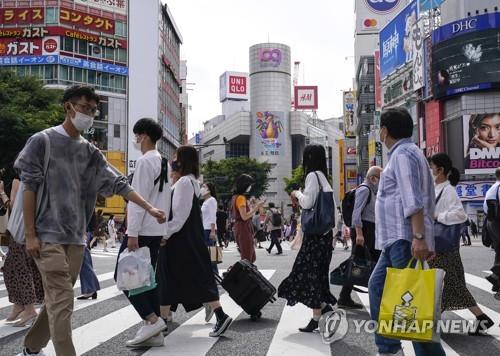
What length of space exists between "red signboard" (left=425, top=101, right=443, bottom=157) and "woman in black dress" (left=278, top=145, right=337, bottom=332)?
132 feet

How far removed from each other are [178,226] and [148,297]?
64cm

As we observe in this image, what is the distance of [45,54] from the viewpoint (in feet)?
146

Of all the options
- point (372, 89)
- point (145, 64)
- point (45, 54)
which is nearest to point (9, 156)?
point (45, 54)

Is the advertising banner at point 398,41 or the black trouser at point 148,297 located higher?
the advertising banner at point 398,41

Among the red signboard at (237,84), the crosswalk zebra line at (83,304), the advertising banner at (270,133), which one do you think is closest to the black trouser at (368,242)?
the crosswalk zebra line at (83,304)

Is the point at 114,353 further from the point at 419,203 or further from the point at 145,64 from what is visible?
the point at 145,64

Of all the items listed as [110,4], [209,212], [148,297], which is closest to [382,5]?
[110,4]

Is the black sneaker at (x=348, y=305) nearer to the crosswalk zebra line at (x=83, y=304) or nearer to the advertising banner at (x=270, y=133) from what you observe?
the crosswalk zebra line at (x=83, y=304)

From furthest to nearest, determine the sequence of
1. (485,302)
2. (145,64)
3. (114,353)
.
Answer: (145,64) < (485,302) < (114,353)

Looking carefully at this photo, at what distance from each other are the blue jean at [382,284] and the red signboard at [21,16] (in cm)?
4658

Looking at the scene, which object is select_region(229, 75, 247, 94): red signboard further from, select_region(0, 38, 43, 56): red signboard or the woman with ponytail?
the woman with ponytail

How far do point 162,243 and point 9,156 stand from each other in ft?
73.0

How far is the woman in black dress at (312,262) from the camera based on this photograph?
4.98 meters

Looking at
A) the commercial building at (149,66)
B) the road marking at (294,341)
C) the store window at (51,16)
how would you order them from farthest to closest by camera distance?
the commercial building at (149,66), the store window at (51,16), the road marking at (294,341)
